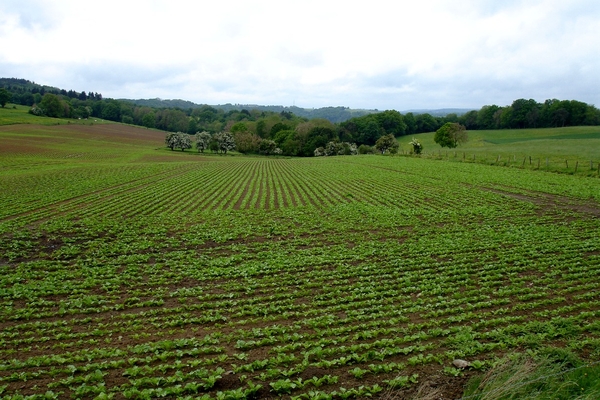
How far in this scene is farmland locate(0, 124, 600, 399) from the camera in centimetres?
845

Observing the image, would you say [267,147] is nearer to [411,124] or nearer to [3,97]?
[411,124]

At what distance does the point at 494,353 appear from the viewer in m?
9.03

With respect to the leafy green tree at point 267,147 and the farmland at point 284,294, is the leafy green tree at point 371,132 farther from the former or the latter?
the farmland at point 284,294

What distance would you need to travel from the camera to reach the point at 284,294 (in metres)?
12.7

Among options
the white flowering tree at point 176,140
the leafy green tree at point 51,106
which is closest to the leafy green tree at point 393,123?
the white flowering tree at point 176,140

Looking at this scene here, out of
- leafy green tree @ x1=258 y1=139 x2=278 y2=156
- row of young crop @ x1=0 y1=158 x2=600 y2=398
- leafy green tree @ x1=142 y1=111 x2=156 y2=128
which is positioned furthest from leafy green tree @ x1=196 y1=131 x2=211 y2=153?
row of young crop @ x1=0 y1=158 x2=600 y2=398

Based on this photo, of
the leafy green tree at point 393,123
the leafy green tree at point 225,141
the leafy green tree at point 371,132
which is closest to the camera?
the leafy green tree at point 225,141

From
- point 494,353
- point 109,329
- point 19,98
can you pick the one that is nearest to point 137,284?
point 109,329

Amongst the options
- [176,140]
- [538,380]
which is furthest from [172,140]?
[538,380]

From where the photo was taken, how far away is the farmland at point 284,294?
27.7ft

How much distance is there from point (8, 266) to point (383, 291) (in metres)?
16.3

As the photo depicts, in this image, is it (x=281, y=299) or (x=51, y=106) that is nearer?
(x=281, y=299)

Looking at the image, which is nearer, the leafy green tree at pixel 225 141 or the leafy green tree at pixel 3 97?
the leafy green tree at pixel 225 141

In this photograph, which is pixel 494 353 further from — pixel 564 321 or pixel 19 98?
pixel 19 98
